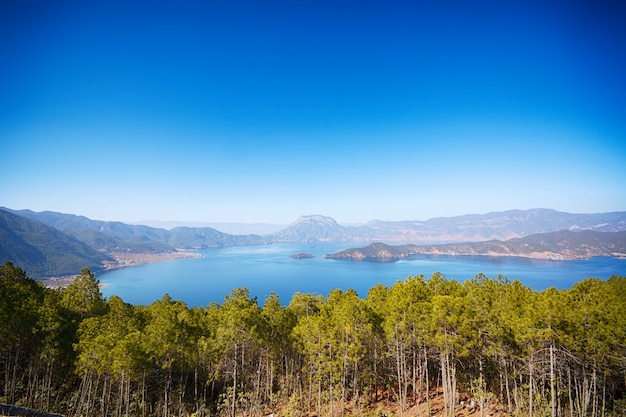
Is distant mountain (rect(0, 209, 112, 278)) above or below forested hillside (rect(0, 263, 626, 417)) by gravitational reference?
below

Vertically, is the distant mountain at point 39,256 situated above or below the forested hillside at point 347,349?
below

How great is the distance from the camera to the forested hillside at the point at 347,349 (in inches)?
527

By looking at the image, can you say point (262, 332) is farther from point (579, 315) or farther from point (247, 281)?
point (247, 281)

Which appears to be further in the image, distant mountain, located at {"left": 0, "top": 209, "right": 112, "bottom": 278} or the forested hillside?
distant mountain, located at {"left": 0, "top": 209, "right": 112, "bottom": 278}

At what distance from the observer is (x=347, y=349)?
15.9 meters

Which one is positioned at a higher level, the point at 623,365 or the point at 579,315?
the point at 579,315

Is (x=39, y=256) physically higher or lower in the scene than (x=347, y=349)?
lower

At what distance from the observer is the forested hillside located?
43.9 ft

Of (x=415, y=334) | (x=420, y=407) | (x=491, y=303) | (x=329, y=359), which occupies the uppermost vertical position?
(x=491, y=303)

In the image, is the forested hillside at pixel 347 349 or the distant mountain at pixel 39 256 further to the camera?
the distant mountain at pixel 39 256

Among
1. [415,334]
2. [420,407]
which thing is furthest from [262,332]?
[420,407]

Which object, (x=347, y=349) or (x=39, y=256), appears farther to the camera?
(x=39, y=256)

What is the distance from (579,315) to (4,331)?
28984mm

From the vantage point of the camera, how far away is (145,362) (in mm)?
15602
